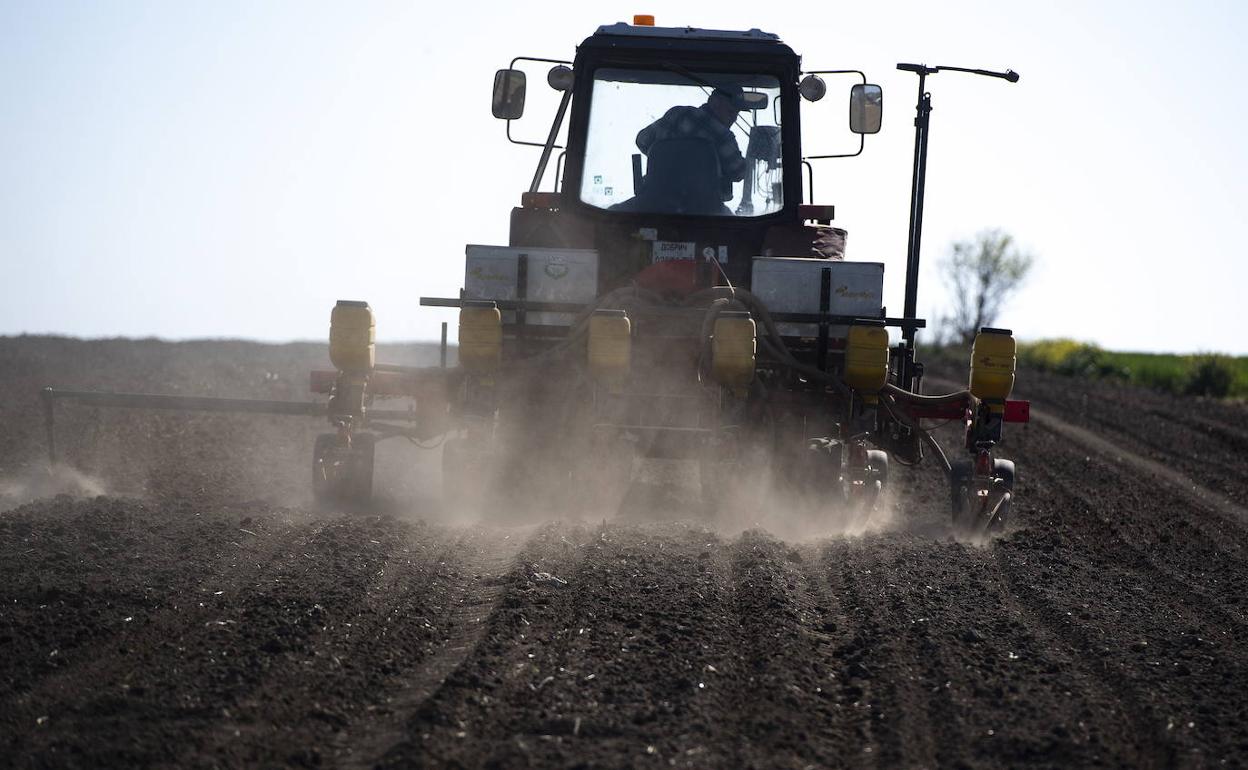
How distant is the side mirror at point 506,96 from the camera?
33.1 feet

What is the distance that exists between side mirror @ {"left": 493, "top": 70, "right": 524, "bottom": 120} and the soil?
111 inches

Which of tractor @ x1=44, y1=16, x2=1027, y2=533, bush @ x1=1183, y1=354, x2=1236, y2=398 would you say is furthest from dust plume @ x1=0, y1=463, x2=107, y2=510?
bush @ x1=1183, y1=354, x2=1236, y2=398

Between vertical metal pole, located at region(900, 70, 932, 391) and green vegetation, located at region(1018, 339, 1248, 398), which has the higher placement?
vertical metal pole, located at region(900, 70, 932, 391)

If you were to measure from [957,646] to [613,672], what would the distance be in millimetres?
1553

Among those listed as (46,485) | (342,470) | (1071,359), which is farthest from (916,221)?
(1071,359)

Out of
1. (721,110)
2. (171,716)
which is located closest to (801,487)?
(721,110)

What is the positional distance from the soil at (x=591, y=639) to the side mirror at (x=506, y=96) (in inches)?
111

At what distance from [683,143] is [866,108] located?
129 centimetres

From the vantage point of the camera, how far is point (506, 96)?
33.1 ft

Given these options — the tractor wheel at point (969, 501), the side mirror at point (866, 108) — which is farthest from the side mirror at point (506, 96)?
the tractor wheel at point (969, 501)

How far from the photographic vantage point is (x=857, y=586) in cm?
723

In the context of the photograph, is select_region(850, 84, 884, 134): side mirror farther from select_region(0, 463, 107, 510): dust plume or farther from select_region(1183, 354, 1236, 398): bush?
select_region(1183, 354, 1236, 398): bush

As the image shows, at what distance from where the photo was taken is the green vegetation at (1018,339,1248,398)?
116ft

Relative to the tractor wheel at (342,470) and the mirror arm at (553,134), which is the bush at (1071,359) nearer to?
the mirror arm at (553,134)
